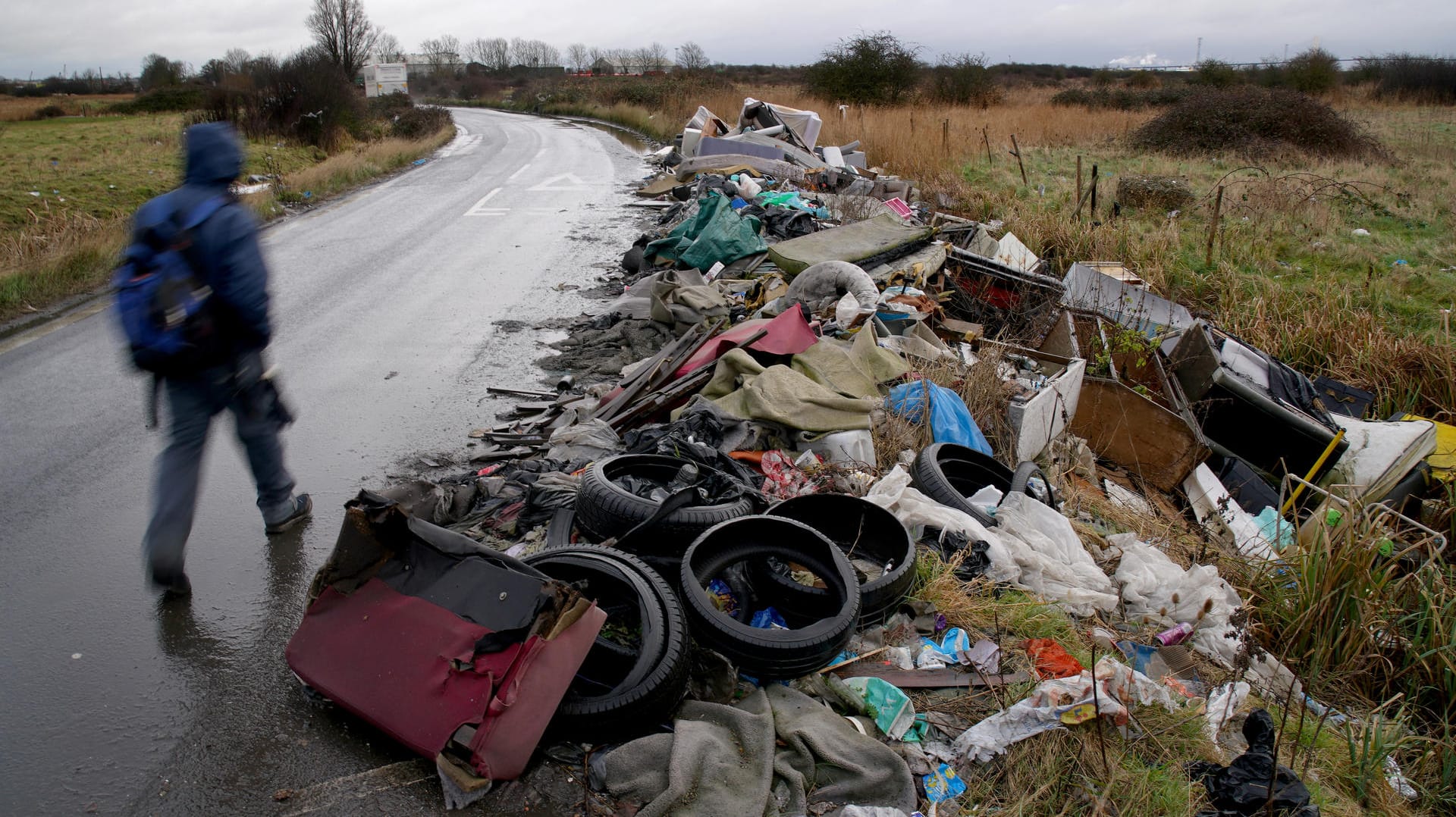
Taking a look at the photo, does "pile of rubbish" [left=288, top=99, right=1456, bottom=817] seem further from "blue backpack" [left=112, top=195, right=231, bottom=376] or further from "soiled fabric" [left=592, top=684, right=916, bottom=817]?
"blue backpack" [left=112, top=195, right=231, bottom=376]

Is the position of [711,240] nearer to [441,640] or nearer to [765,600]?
[765,600]

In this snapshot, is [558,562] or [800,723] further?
[558,562]

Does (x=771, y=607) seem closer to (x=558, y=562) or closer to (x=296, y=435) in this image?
(x=558, y=562)

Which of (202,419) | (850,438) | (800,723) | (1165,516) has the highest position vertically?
(202,419)

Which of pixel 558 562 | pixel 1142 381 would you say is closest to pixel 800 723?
pixel 558 562

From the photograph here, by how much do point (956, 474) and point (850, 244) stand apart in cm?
479

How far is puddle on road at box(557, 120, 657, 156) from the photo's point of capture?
26594 mm

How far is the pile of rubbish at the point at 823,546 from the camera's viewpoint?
→ 2.88m

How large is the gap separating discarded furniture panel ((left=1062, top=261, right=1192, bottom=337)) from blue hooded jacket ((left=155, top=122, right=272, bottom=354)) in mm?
7376

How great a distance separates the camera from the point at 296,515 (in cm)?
447

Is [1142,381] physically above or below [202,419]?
below

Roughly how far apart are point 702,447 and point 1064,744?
2418 mm

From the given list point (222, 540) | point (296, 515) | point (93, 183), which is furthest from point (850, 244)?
point (93, 183)

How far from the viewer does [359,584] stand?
3.25 meters
